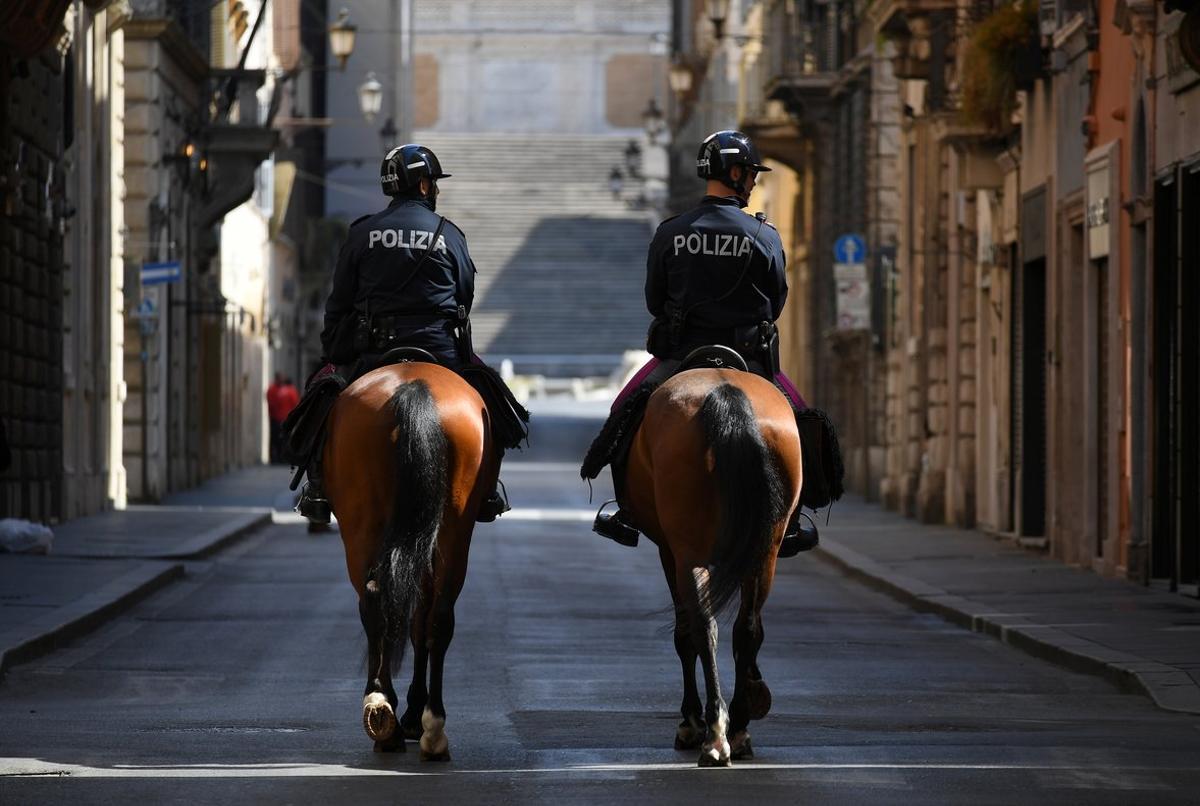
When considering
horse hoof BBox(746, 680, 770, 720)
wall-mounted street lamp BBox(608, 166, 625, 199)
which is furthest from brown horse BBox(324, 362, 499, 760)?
wall-mounted street lamp BBox(608, 166, 625, 199)

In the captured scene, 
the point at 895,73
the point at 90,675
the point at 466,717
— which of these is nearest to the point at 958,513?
the point at 895,73

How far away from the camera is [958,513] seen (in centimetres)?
3297

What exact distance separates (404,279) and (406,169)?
585 millimetres

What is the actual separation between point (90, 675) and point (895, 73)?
19994 millimetres

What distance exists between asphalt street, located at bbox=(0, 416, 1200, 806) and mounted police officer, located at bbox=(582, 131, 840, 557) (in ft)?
3.86

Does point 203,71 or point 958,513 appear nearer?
point 958,513

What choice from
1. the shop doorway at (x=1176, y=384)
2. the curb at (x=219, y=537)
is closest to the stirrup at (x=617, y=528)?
the shop doorway at (x=1176, y=384)

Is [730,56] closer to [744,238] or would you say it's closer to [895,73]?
[895,73]

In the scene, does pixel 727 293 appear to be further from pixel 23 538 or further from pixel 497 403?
pixel 23 538

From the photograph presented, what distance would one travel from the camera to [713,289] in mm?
11898

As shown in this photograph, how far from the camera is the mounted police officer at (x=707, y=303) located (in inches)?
466

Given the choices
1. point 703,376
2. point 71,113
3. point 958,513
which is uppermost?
point 71,113

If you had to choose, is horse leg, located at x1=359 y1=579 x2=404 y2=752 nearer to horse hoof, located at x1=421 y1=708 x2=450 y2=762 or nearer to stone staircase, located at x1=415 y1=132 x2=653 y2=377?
horse hoof, located at x1=421 y1=708 x2=450 y2=762

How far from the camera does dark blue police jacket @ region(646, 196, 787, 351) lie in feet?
39.0
